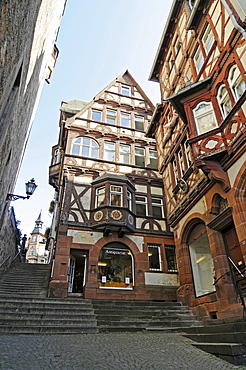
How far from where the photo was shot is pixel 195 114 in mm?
10008

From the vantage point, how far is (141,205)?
16.8m

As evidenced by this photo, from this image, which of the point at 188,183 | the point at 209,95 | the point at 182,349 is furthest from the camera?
the point at 188,183

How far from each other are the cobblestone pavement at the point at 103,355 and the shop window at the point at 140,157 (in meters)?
13.3

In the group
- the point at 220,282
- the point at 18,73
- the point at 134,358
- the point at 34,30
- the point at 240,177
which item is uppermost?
the point at 34,30

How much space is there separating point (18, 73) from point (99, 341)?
654 cm

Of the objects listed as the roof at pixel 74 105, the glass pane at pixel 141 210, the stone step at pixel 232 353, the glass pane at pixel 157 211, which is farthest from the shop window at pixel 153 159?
the stone step at pixel 232 353

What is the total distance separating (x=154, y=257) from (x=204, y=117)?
8.79m

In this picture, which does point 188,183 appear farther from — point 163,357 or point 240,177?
point 163,357

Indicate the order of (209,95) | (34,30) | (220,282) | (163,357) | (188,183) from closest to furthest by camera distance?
(163,357) < (34,30) < (220,282) < (209,95) < (188,183)

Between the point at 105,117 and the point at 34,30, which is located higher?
the point at 105,117

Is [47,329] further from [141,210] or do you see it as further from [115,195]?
[141,210]

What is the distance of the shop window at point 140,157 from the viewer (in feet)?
60.5

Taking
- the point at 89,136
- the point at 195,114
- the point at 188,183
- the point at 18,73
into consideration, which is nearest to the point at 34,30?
the point at 18,73

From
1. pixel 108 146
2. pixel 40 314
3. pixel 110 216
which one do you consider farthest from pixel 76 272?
pixel 108 146
